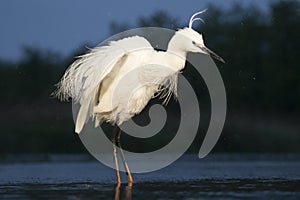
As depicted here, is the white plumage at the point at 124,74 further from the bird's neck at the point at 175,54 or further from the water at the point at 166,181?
the water at the point at 166,181

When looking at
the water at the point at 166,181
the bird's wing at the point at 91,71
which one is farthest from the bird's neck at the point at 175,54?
the water at the point at 166,181

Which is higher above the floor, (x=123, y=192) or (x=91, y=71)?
(x=91, y=71)

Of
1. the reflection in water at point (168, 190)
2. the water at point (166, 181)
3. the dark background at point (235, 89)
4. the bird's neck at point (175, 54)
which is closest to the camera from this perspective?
the reflection in water at point (168, 190)

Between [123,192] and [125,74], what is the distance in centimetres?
252

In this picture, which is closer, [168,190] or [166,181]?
[168,190]

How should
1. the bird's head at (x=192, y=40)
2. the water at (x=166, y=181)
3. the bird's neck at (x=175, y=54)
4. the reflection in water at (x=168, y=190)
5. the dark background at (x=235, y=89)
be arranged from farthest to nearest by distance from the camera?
the dark background at (x=235, y=89) → the bird's neck at (x=175, y=54) → the bird's head at (x=192, y=40) → the water at (x=166, y=181) → the reflection in water at (x=168, y=190)

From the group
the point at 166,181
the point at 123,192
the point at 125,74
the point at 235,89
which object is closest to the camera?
the point at 123,192

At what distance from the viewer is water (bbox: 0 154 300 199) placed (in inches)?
387

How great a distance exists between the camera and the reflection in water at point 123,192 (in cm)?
967

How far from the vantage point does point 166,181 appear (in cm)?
1173

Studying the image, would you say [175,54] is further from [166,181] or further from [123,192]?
[123,192]

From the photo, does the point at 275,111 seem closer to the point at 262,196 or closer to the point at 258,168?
the point at 258,168

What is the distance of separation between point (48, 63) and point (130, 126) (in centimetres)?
1664

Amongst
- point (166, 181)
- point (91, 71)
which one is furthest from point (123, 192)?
point (91, 71)
